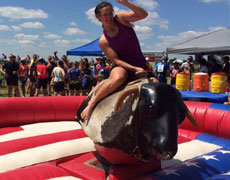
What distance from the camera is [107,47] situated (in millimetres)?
2123

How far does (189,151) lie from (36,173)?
1.67 metres

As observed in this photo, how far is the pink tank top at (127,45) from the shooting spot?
6.76ft

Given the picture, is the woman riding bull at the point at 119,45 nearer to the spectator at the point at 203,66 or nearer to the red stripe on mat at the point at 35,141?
the red stripe on mat at the point at 35,141

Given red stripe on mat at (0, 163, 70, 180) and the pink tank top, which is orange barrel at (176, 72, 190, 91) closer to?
the pink tank top

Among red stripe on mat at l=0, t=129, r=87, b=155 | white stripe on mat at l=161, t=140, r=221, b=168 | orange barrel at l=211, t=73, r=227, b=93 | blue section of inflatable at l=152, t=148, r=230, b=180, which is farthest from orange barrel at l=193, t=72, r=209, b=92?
red stripe on mat at l=0, t=129, r=87, b=155

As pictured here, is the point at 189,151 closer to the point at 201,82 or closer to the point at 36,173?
the point at 36,173

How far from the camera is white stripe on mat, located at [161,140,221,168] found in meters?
2.57

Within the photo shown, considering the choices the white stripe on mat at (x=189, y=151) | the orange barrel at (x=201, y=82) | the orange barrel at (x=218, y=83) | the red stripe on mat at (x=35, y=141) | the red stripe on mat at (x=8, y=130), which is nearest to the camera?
the white stripe on mat at (x=189, y=151)

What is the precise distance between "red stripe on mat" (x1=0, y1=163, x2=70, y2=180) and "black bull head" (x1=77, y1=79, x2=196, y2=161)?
0.64m

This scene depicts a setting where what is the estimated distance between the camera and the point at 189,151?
2766 mm

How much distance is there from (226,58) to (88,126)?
18.7ft

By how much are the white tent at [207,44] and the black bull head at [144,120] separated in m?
5.62

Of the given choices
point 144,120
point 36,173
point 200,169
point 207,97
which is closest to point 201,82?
point 207,97

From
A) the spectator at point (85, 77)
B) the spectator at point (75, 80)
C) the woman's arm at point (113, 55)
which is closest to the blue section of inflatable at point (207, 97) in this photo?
the woman's arm at point (113, 55)
